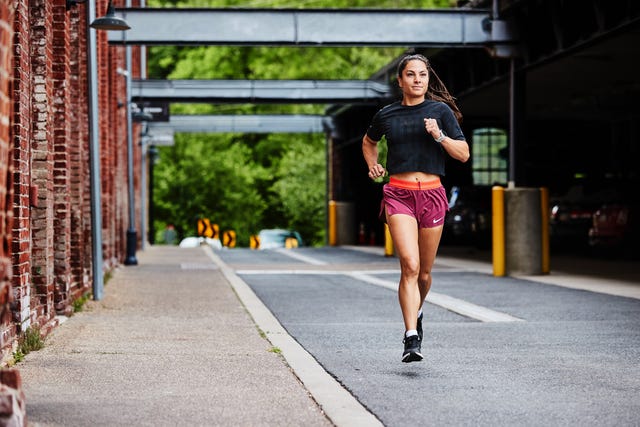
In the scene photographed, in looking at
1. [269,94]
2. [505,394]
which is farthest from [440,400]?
[269,94]

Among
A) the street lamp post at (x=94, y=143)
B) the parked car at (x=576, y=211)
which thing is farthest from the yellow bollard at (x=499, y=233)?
the street lamp post at (x=94, y=143)

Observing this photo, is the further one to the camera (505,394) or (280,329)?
(280,329)

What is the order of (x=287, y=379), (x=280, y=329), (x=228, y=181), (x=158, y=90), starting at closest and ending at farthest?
1. (x=287, y=379)
2. (x=280, y=329)
3. (x=158, y=90)
4. (x=228, y=181)

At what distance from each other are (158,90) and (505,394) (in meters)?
25.6

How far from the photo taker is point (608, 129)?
135 ft

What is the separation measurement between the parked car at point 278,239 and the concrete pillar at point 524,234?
2906cm

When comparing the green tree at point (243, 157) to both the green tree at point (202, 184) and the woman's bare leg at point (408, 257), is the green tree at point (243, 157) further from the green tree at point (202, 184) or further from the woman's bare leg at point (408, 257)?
the woman's bare leg at point (408, 257)

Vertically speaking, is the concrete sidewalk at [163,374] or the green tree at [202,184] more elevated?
the green tree at [202,184]

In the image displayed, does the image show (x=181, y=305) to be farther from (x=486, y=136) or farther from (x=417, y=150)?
(x=486, y=136)

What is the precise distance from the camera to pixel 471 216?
3425 cm

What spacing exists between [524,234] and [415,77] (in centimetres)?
1325

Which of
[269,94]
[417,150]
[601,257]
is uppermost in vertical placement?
[269,94]

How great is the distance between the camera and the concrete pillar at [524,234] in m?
20.9

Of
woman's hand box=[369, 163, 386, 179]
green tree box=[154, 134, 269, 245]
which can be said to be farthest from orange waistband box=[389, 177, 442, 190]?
green tree box=[154, 134, 269, 245]
